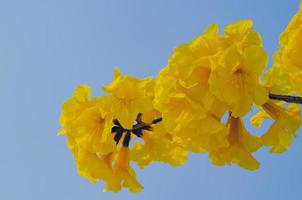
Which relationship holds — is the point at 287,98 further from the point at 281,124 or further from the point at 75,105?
the point at 75,105

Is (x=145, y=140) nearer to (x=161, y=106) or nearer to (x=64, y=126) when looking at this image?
(x=64, y=126)

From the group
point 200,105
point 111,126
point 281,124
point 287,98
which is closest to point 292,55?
point 287,98

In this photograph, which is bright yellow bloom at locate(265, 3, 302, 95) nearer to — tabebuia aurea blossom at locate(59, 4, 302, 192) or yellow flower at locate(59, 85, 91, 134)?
tabebuia aurea blossom at locate(59, 4, 302, 192)

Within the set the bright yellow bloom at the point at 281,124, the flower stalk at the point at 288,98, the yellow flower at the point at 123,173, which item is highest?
the yellow flower at the point at 123,173

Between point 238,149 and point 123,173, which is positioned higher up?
point 123,173

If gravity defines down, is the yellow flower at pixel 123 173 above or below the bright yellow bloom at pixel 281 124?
above

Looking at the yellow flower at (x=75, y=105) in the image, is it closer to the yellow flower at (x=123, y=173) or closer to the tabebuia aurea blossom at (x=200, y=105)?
the tabebuia aurea blossom at (x=200, y=105)

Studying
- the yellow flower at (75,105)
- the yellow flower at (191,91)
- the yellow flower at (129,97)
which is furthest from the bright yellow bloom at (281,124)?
the yellow flower at (75,105)
